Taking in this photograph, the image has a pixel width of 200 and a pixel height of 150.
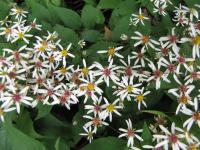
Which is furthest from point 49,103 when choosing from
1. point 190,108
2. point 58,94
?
point 190,108

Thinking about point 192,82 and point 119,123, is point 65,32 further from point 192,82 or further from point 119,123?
point 192,82

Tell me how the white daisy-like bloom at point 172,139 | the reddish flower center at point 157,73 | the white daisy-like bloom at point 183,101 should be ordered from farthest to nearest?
the reddish flower center at point 157,73, the white daisy-like bloom at point 183,101, the white daisy-like bloom at point 172,139

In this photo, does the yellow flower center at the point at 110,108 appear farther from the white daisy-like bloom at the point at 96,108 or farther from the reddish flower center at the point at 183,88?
the reddish flower center at the point at 183,88

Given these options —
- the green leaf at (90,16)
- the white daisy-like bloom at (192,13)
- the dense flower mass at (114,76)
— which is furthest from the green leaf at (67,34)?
the white daisy-like bloom at (192,13)

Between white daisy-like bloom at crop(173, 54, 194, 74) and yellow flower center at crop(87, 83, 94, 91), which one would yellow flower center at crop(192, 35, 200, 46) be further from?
yellow flower center at crop(87, 83, 94, 91)

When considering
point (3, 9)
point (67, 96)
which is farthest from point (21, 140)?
point (3, 9)

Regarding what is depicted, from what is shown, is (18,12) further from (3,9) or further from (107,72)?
(107,72)
